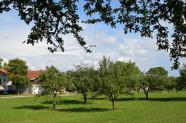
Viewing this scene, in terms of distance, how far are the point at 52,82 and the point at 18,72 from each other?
6249 cm

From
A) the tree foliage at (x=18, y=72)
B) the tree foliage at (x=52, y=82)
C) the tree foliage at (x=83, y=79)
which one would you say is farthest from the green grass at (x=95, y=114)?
the tree foliage at (x=18, y=72)

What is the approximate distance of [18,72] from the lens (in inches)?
4294

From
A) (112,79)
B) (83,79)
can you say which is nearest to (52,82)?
(112,79)

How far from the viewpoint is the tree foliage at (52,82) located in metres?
48.0

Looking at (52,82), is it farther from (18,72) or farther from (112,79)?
(18,72)

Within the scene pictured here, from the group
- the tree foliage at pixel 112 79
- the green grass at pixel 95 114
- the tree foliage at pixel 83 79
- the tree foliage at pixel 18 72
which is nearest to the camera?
the green grass at pixel 95 114

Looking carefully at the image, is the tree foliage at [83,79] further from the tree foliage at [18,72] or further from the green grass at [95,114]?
the tree foliage at [18,72]

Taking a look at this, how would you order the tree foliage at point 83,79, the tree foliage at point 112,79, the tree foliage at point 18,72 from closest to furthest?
the tree foliage at point 112,79 → the tree foliage at point 83,79 → the tree foliage at point 18,72

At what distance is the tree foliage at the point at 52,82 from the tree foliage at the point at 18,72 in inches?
2322

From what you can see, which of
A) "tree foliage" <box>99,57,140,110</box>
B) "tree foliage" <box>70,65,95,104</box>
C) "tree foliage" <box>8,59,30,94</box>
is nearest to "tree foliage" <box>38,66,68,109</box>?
"tree foliage" <box>99,57,140,110</box>

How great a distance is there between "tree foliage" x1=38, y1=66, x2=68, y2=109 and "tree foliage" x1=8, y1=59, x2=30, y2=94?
193ft

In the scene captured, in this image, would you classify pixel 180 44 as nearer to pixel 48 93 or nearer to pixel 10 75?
pixel 48 93

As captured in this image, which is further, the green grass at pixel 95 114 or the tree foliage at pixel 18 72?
the tree foliage at pixel 18 72

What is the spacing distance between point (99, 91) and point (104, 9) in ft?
129
